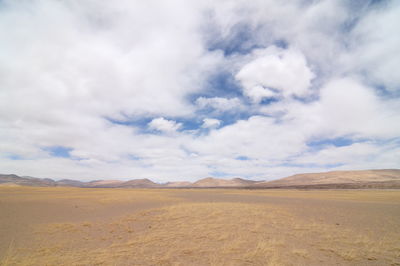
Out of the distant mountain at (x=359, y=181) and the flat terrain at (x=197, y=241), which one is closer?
the flat terrain at (x=197, y=241)

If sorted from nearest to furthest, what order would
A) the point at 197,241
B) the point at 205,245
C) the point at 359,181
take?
the point at 205,245 → the point at 197,241 → the point at 359,181

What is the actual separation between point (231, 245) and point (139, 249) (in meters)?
4.27

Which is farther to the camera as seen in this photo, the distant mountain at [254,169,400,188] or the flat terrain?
the distant mountain at [254,169,400,188]

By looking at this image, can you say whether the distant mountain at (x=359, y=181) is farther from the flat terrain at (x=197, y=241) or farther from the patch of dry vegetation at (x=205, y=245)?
the patch of dry vegetation at (x=205, y=245)

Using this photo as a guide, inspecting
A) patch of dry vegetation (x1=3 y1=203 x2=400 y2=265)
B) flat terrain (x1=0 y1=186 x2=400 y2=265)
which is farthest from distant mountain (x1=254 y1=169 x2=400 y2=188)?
patch of dry vegetation (x1=3 y1=203 x2=400 y2=265)

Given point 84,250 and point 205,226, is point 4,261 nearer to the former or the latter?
point 84,250

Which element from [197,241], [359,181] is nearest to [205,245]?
[197,241]

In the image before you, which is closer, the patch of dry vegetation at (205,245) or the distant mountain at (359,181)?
the patch of dry vegetation at (205,245)

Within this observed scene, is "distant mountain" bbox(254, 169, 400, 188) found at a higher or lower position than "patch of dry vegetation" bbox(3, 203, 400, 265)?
higher

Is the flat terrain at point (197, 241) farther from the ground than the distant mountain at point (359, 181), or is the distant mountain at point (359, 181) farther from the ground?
the distant mountain at point (359, 181)

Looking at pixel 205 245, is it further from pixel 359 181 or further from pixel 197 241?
pixel 359 181

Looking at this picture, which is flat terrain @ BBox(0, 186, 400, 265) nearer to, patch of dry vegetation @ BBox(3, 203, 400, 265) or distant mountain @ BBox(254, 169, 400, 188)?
patch of dry vegetation @ BBox(3, 203, 400, 265)

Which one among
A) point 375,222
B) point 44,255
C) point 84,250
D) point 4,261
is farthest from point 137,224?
point 375,222

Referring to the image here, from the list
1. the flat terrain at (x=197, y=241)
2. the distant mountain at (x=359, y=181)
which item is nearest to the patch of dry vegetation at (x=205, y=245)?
the flat terrain at (x=197, y=241)
